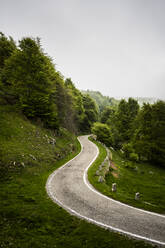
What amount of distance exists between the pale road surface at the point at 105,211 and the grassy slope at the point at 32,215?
62 centimetres

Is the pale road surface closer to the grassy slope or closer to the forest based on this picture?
the grassy slope

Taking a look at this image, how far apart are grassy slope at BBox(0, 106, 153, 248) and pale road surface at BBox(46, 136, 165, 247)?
62cm

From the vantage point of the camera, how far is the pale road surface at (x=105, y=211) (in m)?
6.40

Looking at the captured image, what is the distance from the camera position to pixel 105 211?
8.12 m

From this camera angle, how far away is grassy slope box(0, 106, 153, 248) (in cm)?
552

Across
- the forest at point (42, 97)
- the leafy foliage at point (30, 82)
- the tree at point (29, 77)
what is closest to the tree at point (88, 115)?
the forest at point (42, 97)

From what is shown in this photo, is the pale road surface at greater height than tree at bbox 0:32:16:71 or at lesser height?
lesser

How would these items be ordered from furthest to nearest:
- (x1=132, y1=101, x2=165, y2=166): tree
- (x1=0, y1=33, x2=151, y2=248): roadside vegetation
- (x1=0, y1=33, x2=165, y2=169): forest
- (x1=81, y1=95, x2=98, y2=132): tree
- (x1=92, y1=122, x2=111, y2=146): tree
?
(x1=81, y1=95, x2=98, y2=132): tree
(x1=92, y1=122, x2=111, y2=146): tree
(x1=132, y1=101, x2=165, y2=166): tree
(x1=0, y1=33, x2=165, y2=169): forest
(x1=0, y1=33, x2=151, y2=248): roadside vegetation

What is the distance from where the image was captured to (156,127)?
28.0 meters

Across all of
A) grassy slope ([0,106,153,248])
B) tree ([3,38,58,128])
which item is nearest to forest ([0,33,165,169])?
tree ([3,38,58,128])

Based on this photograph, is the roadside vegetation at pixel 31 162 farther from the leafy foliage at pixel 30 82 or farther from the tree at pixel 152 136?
the tree at pixel 152 136

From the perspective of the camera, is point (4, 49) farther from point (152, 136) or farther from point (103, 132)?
point (152, 136)

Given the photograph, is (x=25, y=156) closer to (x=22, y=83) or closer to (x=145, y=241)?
(x=145, y=241)

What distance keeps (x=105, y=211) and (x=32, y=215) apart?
4271 mm
